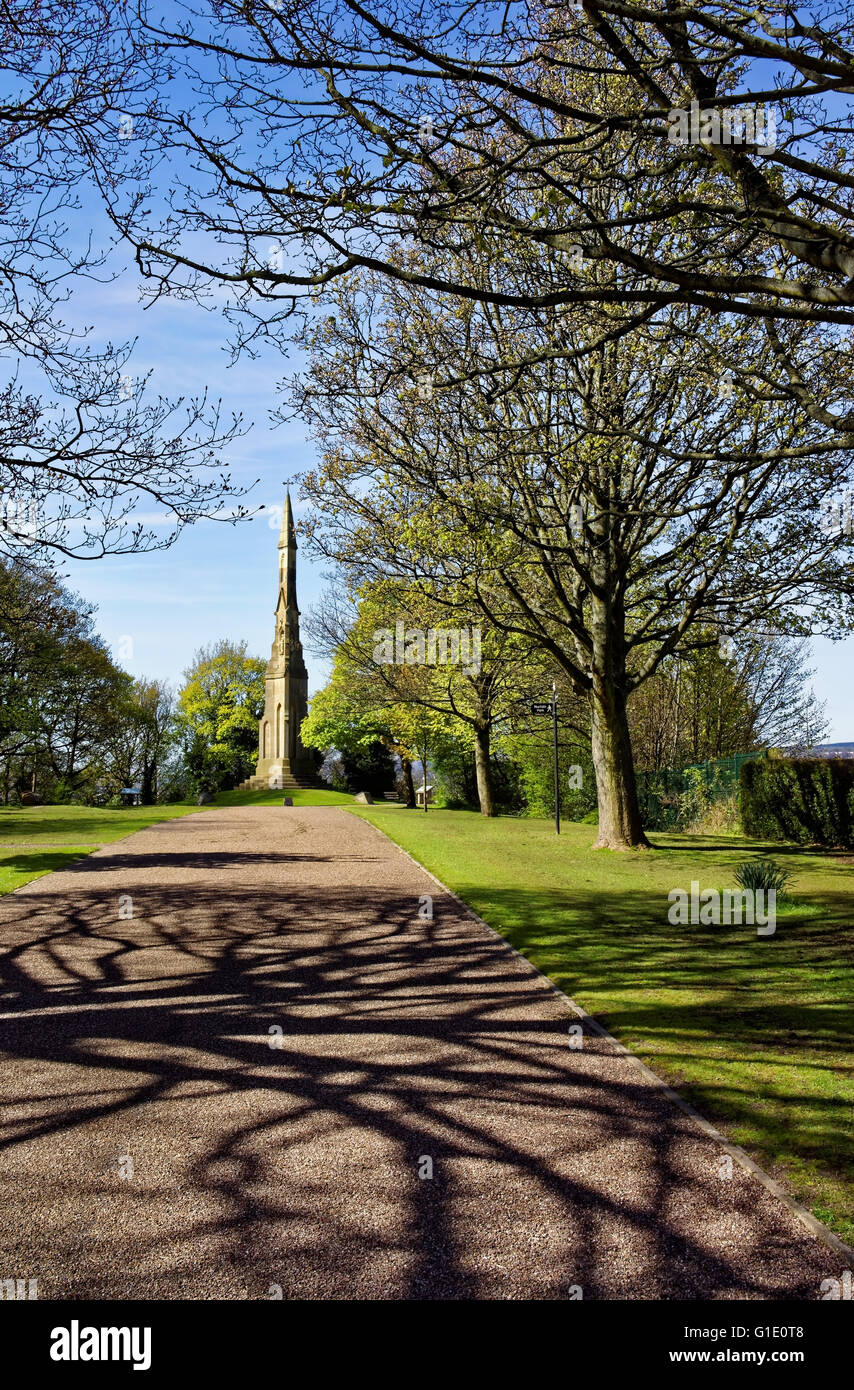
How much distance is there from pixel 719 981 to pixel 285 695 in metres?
43.4

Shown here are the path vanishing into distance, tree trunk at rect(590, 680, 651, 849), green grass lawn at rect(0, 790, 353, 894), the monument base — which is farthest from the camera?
the monument base

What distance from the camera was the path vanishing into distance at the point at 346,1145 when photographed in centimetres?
357

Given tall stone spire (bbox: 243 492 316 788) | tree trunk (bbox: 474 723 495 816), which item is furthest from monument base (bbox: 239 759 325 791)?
tree trunk (bbox: 474 723 495 816)

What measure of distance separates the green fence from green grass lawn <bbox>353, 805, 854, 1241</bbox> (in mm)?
6676

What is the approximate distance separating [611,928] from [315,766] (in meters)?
42.9

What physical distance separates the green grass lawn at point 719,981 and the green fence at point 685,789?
6.68m

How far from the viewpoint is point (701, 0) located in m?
6.47

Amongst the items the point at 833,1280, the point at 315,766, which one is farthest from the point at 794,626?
the point at 315,766

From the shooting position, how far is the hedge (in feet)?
63.2

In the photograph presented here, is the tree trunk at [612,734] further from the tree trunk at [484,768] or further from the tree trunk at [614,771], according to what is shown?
the tree trunk at [484,768]

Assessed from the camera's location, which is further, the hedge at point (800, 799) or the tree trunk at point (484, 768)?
the tree trunk at point (484, 768)

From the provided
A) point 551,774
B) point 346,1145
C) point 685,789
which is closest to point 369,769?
point 551,774

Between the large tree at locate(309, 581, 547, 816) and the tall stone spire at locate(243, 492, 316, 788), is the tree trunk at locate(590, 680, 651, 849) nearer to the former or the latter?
the large tree at locate(309, 581, 547, 816)

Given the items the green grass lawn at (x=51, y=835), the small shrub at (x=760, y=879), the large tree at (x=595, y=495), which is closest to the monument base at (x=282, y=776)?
the green grass lawn at (x=51, y=835)
